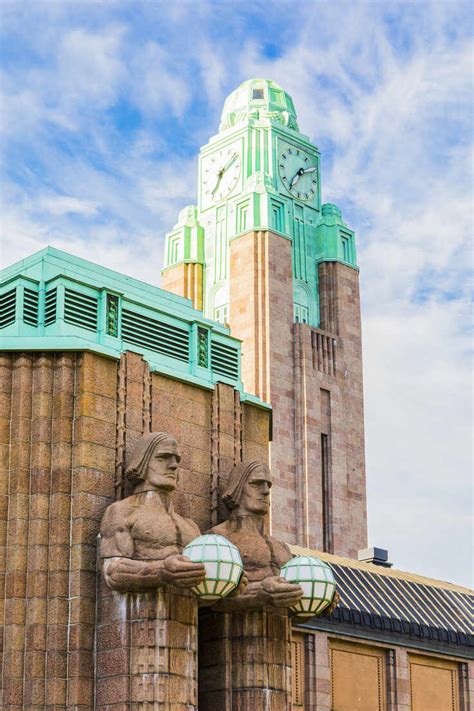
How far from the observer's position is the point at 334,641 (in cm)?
2970

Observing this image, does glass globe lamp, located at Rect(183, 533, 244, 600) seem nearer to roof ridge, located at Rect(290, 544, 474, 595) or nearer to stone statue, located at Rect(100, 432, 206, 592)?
stone statue, located at Rect(100, 432, 206, 592)

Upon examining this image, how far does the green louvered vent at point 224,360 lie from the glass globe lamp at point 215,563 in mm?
5000

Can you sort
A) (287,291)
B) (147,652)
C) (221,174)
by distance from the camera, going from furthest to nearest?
(221,174) < (287,291) < (147,652)

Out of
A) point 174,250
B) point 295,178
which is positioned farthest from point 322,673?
point 295,178

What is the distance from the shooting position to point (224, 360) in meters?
27.0

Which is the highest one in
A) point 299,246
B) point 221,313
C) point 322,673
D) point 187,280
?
point 299,246

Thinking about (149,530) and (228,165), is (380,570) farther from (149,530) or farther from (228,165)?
(228,165)

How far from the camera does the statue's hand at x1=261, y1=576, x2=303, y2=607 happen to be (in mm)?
23266

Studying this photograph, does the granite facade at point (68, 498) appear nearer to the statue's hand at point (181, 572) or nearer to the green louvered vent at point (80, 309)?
the green louvered vent at point (80, 309)

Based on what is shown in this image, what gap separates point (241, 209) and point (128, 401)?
153ft

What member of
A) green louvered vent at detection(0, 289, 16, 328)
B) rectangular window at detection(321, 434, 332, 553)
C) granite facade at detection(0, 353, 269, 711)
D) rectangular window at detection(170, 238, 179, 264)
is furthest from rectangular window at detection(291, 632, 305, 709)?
rectangular window at detection(170, 238, 179, 264)

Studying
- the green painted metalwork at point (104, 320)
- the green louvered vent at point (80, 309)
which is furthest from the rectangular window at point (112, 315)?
the green louvered vent at point (80, 309)

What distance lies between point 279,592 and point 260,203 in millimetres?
47303

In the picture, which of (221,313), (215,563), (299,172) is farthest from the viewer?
(299,172)
